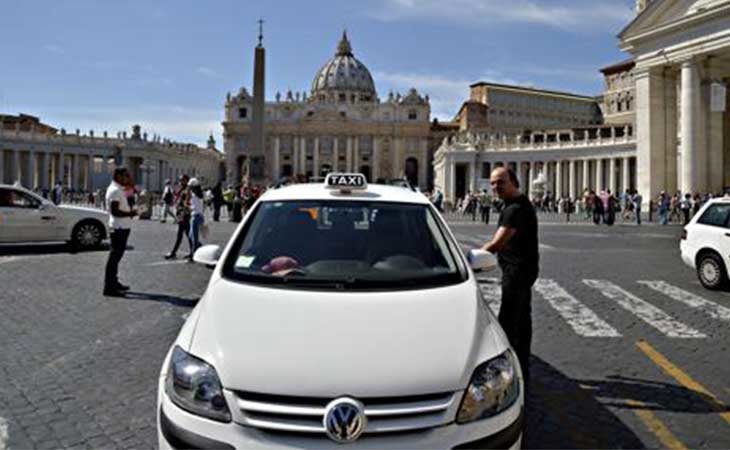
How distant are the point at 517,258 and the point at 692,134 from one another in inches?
1279

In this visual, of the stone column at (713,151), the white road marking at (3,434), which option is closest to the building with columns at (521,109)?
the stone column at (713,151)

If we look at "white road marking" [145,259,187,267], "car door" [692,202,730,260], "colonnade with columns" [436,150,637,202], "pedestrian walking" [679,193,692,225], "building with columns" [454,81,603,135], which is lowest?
"white road marking" [145,259,187,267]

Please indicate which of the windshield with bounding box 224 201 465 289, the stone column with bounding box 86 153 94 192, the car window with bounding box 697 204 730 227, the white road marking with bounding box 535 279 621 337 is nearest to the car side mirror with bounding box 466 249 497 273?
the windshield with bounding box 224 201 465 289

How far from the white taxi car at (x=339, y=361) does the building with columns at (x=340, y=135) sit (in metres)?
118

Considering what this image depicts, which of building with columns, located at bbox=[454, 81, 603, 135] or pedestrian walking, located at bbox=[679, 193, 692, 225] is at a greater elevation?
building with columns, located at bbox=[454, 81, 603, 135]

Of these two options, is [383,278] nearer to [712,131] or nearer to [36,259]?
[36,259]

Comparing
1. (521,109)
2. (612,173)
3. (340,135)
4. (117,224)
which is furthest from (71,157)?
(117,224)

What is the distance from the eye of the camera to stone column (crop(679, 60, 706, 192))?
1312 inches

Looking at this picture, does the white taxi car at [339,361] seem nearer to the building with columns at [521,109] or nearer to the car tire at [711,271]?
the car tire at [711,271]

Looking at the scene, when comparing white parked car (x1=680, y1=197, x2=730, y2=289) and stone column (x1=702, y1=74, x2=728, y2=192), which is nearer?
white parked car (x1=680, y1=197, x2=730, y2=289)

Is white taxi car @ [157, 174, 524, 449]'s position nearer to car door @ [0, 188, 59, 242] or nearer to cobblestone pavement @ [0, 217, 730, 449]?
cobblestone pavement @ [0, 217, 730, 449]

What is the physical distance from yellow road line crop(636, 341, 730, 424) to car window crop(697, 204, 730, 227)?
4695 millimetres

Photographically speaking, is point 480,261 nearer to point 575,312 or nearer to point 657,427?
point 657,427

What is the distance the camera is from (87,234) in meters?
15.4
